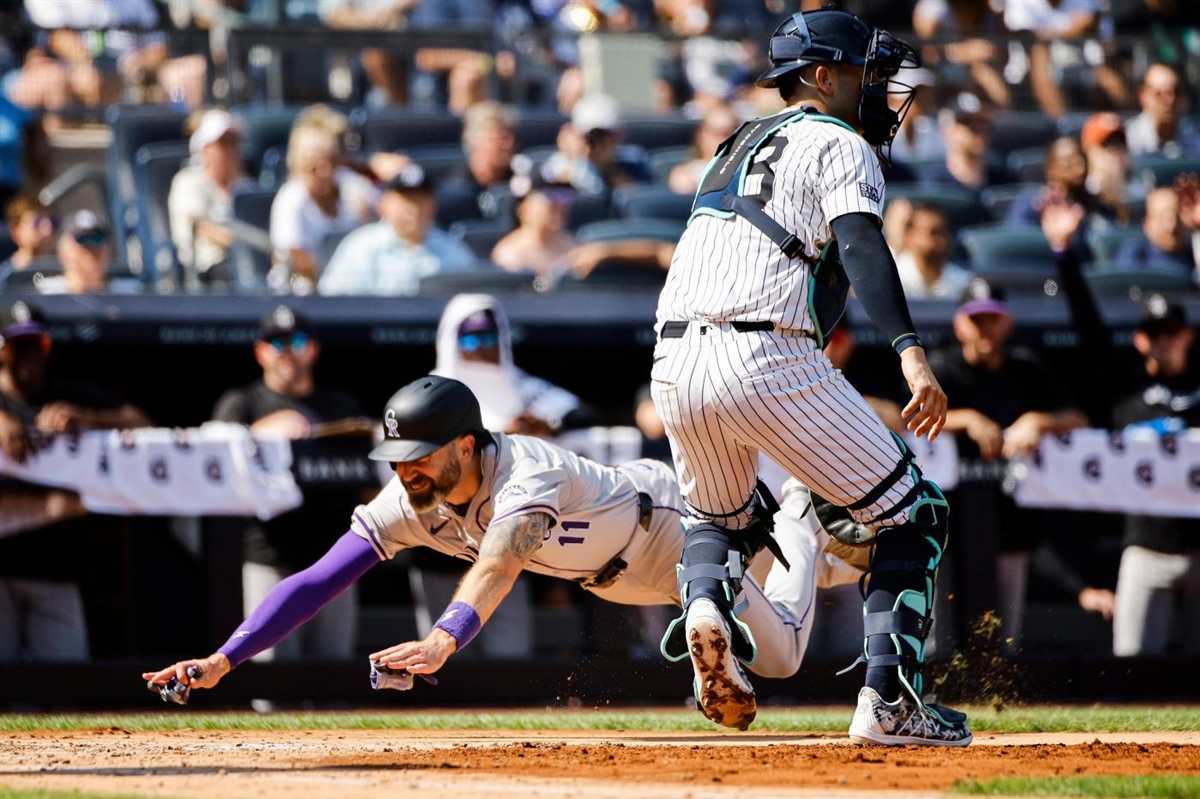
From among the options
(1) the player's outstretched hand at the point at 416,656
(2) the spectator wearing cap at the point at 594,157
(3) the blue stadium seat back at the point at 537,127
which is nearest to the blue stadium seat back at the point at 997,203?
(2) the spectator wearing cap at the point at 594,157

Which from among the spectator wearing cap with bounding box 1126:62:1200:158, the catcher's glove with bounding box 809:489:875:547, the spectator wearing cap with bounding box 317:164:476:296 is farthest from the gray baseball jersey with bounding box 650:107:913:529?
the spectator wearing cap with bounding box 1126:62:1200:158

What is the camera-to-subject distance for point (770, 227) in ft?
14.6

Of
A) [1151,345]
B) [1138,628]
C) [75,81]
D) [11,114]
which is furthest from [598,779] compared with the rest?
[75,81]

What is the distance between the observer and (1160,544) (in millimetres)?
7973

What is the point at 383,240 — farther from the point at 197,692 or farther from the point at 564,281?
the point at 197,692

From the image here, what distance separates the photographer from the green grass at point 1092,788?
3.71m

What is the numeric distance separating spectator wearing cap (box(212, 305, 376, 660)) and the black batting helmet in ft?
10.8

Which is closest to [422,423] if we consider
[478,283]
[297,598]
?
[297,598]

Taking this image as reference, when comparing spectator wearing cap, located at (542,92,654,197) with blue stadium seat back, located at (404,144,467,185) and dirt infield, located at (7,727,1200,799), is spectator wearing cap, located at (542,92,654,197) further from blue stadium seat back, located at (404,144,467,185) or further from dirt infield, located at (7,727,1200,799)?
dirt infield, located at (7,727,1200,799)

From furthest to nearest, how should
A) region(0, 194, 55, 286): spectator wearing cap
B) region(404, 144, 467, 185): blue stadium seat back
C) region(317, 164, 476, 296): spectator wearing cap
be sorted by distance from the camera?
region(404, 144, 467, 185): blue stadium seat back < region(0, 194, 55, 286): spectator wearing cap < region(317, 164, 476, 296): spectator wearing cap

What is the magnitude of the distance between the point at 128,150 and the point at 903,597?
668 cm

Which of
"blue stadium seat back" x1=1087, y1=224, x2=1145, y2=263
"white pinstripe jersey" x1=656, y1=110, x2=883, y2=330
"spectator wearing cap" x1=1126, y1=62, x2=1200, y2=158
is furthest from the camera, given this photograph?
"spectator wearing cap" x1=1126, y1=62, x2=1200, y2=158

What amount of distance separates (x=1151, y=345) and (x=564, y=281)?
9.25 feet

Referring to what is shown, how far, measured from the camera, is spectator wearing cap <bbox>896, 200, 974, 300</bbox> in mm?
8891
